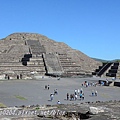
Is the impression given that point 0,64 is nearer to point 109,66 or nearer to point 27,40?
point 27,40

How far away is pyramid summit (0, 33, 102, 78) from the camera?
48.5 m

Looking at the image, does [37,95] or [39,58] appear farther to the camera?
[39,58]

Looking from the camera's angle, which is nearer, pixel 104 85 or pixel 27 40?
pixel 104 85

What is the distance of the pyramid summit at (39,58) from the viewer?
1908 inches

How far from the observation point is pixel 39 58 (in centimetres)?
5234

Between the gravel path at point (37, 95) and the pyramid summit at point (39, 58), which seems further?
the pyramid summit at point (39, 58)

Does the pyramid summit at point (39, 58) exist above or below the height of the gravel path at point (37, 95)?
above

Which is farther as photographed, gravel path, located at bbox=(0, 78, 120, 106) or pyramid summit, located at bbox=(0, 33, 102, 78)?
pyramid summit, located at bbox=(0, 33, 102, 78)

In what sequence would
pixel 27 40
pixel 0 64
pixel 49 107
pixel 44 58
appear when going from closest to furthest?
1. pixel 49 107
2. pixel 0 64
3. pixel 44 58
4. pixel 27 40

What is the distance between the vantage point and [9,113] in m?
12.9

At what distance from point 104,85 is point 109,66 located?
17936 mm

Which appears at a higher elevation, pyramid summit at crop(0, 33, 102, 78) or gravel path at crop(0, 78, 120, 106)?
pyramid summit at crop(0, 33, 102, 78)

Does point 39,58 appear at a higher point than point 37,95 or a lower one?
higher

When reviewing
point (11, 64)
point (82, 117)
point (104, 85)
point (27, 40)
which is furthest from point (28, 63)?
point (82, 117)
